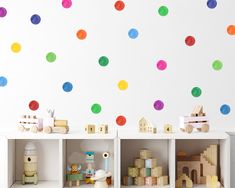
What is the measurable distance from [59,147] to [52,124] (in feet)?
0.38

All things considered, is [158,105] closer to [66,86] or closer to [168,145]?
[168,145]

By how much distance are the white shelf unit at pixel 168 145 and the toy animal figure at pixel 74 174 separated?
22cm

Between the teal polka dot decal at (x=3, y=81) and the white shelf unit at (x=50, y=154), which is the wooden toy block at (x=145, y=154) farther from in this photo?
the teal polka dot decal at (x=3, y=81)

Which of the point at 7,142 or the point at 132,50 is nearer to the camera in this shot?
the point at 7,142

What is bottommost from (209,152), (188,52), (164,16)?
(209,152)

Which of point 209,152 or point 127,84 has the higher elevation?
point 127,84

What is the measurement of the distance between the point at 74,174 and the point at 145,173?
1.16ft

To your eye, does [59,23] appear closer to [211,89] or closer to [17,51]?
[17,51]

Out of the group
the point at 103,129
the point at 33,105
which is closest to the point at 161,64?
the point at 103,129

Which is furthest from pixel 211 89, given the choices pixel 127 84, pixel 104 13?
pixel 104 13

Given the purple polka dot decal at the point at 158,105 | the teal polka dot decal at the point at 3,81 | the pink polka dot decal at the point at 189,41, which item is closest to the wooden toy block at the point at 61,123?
the teal polka dot decal at the point at 3,81

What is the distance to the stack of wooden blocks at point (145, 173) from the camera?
248 centimetres

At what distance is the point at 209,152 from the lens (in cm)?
253

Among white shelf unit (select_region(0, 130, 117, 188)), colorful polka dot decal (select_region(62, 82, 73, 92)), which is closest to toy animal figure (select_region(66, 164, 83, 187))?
white shelf unit (select_region(0, 130, 117, 188))
